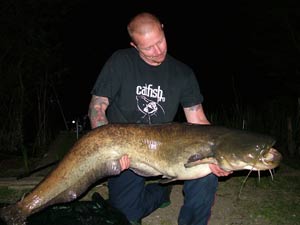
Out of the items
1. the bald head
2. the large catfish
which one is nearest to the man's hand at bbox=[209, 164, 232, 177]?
the large catfish

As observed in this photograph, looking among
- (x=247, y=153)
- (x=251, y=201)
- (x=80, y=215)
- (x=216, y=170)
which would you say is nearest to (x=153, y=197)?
(x=80, y=215)

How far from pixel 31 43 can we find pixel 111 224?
5458 millimetres

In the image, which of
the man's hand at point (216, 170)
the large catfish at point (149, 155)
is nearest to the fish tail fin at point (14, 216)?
the large catfish at point (149, 155)

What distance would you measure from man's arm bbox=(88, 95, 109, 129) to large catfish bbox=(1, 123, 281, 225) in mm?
313

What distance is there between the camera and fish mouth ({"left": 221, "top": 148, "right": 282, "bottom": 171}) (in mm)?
2736

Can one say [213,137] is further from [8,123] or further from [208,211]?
[8,123]

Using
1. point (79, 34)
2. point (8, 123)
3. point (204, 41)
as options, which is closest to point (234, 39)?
point (204, 41)

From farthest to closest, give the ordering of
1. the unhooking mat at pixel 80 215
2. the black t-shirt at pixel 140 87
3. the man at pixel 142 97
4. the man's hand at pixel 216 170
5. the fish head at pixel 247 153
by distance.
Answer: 1. the black t-shirt at pixel 140 87
2. the man at pixel 142 97
3. the unhooking mat at pixel 80 215
4. the man's hand at pixel 216 170
5. the fish head at pixel 247 153

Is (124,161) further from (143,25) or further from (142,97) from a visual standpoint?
(143,25)

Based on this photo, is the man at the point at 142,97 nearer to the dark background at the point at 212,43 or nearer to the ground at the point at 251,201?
the ground at the point at 251,201

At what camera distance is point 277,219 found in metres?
3.55

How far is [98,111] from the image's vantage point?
325 cm

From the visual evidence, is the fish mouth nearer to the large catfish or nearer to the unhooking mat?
the large catfish

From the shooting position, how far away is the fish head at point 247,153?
108 inches
